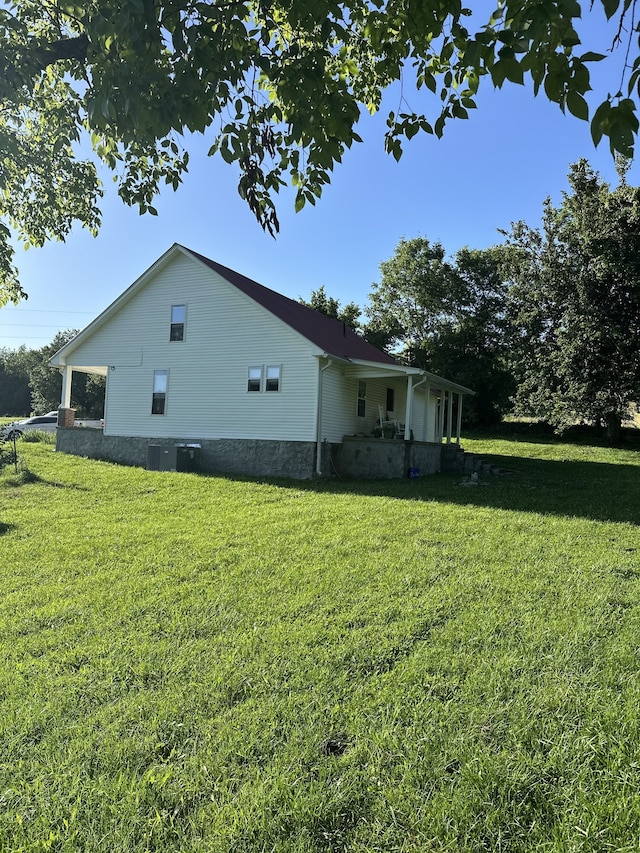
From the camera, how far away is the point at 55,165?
5676mm

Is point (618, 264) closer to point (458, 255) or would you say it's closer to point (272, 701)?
point (458, 255)

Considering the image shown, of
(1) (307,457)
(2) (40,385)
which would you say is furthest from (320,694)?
(2) (40,385)

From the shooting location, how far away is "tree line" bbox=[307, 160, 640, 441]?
22.2 metres

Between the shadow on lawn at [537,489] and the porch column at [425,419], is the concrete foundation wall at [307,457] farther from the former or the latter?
the porch column at [425,419]

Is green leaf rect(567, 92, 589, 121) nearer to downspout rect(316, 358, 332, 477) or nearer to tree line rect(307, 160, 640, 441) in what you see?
downspout rect(316, 358, 332, 477)

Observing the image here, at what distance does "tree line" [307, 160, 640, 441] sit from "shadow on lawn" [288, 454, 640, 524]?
21.2ft

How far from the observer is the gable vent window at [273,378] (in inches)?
615

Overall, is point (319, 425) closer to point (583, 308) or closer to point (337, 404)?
A: point (337, 404)

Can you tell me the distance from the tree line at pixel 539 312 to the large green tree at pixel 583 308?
1.7 inches

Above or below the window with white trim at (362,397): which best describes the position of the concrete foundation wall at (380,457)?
below

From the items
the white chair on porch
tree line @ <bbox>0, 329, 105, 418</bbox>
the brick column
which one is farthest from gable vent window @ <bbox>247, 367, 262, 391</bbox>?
tree line @ <bbox>0, 329, 105, 418</bbox>

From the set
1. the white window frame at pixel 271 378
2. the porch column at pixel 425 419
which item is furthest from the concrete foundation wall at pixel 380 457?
the porch column at pixel 425 419

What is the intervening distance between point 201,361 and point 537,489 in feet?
34.5

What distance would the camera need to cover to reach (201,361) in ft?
55.4
